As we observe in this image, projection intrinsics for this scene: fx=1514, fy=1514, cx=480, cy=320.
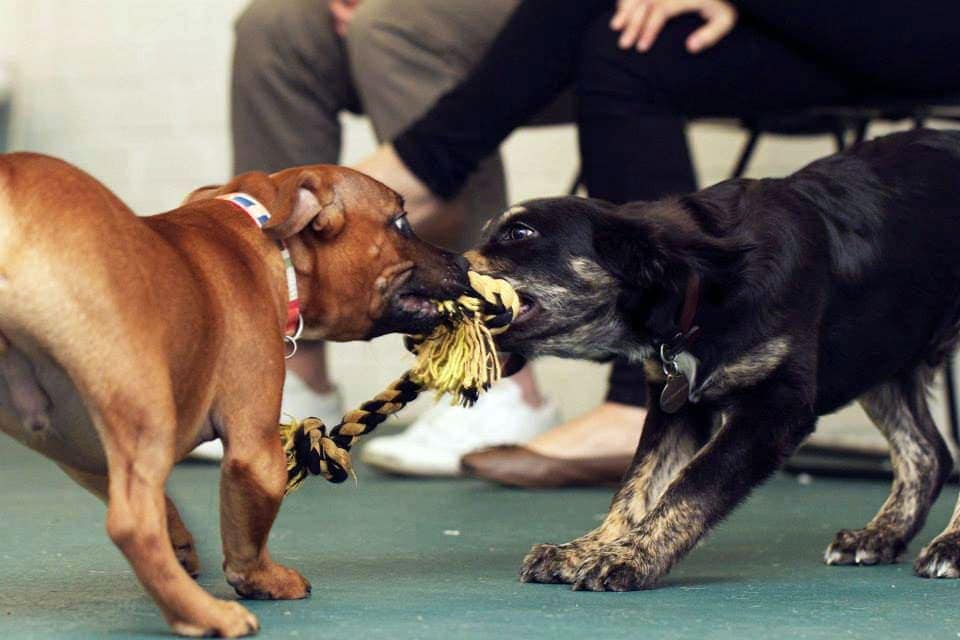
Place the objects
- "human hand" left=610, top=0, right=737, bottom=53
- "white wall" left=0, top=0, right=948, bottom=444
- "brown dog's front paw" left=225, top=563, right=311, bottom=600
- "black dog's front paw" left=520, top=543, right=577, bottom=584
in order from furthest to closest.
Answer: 1. "white wall" left=0, top=0, right=948, bottom=444
2. "human hand" left=610, top=0, right=737, bottom=53
3. "black dog's front paw" left=520, top=543, right=577, bottom=584
4. "brown dog's front paw" left=225, top=563, right=311, bottom=600

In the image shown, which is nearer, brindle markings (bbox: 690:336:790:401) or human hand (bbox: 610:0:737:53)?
brindle markings (bbox: 690:336:790:401)

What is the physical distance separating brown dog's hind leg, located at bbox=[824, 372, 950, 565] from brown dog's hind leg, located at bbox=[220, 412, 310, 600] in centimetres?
97

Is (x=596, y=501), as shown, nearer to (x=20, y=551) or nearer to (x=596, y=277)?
(x=596, y=277)

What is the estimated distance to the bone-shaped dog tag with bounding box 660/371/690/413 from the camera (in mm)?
2408

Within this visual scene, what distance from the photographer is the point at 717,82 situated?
3.14 metres

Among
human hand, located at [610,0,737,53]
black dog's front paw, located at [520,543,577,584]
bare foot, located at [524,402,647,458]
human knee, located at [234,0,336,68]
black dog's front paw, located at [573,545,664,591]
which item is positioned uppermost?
human hand, located at [610,0,737,53]

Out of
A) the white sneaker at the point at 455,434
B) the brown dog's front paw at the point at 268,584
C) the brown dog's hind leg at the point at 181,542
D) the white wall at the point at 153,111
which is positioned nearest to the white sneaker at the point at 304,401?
the white sneaker at the point at 455,434

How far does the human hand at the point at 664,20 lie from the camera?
3.08 meters

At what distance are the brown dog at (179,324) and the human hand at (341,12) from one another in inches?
66.7

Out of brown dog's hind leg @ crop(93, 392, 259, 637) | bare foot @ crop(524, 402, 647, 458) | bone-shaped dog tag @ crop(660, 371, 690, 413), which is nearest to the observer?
brown dog's hind leg @ crop(93, 392, 259, 637)

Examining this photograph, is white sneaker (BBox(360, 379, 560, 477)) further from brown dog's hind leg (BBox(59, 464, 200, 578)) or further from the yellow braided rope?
brown dog's hind leg (BBox(59, 464, 200, 578))

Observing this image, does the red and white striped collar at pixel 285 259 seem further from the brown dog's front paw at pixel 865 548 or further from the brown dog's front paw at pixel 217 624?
the brown dog's front paw at pixel 865 548

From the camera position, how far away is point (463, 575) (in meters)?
2.29

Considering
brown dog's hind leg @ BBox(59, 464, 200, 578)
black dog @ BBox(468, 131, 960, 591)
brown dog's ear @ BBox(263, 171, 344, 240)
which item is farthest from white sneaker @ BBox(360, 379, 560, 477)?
brown dog's ear @ BBox(263, 171, 344, 240)
